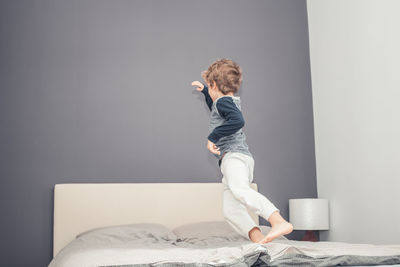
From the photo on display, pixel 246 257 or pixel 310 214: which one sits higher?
pixel 246 257

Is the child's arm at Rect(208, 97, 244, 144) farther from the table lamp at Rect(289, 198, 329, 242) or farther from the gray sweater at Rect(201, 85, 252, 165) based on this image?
the table lamp at Rect(289, 198, 329, 242)

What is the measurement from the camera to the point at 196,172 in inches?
144

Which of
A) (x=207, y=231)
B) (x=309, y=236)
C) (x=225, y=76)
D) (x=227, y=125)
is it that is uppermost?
(x=225, y=76)

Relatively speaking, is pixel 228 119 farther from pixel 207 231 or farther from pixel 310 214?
pixel 310 214

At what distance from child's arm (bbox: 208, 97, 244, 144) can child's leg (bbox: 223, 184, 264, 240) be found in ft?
1.03

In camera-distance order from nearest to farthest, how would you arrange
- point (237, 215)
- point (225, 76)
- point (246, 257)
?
1. point (246, 257)
2. point (237, 215)
3. point (225, 76)

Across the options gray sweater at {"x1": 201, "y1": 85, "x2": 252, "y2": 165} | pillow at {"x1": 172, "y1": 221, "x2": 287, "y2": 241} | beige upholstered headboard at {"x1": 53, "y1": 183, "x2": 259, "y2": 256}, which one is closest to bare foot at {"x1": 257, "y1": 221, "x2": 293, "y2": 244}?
gray sweater at {"x1": 201, "y1": 85, "x2": 252, "y2": 165}

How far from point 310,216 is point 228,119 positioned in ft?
4.95

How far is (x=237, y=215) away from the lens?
2.41m

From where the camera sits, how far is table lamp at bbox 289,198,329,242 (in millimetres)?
3535

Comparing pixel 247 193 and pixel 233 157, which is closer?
pixel 247 193

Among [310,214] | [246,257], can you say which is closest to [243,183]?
[246,257]

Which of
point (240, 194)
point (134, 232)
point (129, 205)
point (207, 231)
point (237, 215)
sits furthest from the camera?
point (129, 205)

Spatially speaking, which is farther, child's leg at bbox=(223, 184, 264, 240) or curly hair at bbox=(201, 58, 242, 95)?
curly hair at bbox=(201, 58, 242, 95)
